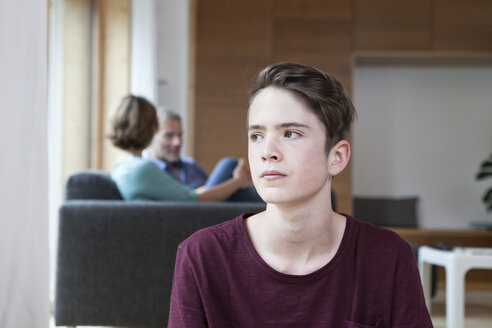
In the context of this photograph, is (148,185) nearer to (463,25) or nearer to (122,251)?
(122,251)

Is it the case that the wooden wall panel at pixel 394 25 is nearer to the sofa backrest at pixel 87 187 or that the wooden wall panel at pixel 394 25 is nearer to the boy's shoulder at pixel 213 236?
the sofa backrest at pixel 87 187

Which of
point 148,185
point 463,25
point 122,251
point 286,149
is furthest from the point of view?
point 463,25

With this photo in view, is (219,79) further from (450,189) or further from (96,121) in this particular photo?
(450,189)

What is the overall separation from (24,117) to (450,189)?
17.6 feet

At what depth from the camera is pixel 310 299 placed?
1.20 metres

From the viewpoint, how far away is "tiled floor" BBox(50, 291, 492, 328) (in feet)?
11.5

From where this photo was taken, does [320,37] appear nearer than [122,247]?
No

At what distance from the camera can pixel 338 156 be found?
1.27m

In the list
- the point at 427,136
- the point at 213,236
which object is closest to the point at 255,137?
the point at 213,236

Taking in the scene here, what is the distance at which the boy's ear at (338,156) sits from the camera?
1.25 meters

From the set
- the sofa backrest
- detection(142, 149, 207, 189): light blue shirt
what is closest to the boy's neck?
the sofa backrest

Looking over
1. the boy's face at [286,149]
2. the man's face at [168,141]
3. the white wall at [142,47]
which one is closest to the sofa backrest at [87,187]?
the man's face at [168,141]

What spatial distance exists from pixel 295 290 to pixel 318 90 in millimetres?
382

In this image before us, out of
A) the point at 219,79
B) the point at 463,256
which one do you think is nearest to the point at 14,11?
the point at 463,256
